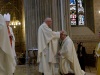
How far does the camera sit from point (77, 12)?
1464 cm

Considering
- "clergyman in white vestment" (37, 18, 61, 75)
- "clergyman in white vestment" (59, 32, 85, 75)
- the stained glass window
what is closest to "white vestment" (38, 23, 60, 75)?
"clergyman in white vestment" (37, 18, 61, 75)

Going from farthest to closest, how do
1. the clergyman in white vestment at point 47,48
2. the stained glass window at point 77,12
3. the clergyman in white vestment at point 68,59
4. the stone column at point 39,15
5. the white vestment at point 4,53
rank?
the stained glass window at point 77,12
the stone column at point 39,15
the clergyman in white vestment at point 47,48
the clergyman in white vestment at point 68,59
the white vestment at point 4,53

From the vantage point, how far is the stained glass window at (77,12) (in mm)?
14547

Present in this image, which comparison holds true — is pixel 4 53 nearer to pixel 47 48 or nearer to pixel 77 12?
pixel 47 48

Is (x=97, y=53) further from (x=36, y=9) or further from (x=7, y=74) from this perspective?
(x=36, y=9)

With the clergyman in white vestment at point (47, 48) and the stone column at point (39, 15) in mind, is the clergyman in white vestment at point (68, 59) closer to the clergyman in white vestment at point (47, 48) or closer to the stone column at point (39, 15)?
the clergyman in white vestment at point (47, 48)

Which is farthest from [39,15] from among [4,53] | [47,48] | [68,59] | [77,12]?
[4,53]

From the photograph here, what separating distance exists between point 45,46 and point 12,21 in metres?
11.0

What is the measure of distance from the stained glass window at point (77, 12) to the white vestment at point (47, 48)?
7538mm

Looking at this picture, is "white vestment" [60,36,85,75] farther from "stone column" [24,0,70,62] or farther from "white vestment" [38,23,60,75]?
"stone column" [24,0,70,62]

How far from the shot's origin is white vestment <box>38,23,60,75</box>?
701 centimetres

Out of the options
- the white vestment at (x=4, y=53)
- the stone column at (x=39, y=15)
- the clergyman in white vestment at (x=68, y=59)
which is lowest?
the clergyman in white vestment at (x=68, y=59)

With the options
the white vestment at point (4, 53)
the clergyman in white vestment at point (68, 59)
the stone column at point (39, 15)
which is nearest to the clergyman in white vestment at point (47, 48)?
the clergyman in white vestment at point (68, 59)

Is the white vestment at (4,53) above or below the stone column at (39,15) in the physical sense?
below
